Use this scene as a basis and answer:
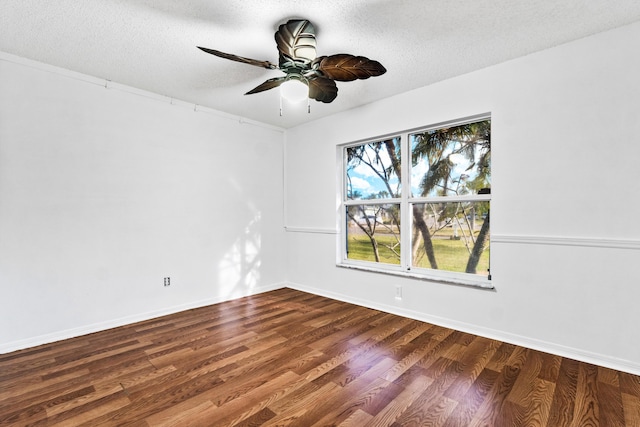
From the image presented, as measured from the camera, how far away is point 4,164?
256cm

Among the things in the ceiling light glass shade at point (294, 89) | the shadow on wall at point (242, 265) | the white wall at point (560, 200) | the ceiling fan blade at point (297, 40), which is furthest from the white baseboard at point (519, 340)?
the ceiling fan blade at point (297, 40)

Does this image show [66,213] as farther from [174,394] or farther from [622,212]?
[622,212]

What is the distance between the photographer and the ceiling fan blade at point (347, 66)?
200 centimetres

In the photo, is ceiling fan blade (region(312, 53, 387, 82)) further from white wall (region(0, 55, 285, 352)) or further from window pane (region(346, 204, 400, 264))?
white wall (region(0, 55, 285, 352))

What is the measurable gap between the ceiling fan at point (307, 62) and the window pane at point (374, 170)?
1.49 m

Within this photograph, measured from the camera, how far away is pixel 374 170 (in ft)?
12.7

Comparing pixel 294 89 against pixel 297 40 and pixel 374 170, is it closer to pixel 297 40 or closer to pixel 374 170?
pixel 297 40

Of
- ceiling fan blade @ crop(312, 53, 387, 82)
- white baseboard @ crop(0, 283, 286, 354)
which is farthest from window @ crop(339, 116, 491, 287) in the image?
white baseboard @ crop(0, 283, 286, 354)

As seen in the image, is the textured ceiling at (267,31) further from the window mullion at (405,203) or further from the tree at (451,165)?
the window mullion at (405,203)

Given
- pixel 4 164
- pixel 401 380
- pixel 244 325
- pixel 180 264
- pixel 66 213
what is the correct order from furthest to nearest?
pixel 180 264 < pixel 244 325 < pixel 66 213 < pixel 4 164 < pixel 401 380

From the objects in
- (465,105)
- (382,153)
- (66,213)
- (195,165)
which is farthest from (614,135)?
(66,213)

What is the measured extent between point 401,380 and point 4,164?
3.63m

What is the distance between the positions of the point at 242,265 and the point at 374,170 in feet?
7.29

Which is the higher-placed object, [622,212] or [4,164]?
[4,164]
